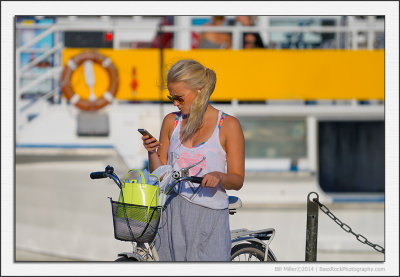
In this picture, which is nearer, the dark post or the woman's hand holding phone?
the woman's hand holding phone

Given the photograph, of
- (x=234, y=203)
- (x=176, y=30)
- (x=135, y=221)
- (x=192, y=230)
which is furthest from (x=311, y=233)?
(x=176, y=30)

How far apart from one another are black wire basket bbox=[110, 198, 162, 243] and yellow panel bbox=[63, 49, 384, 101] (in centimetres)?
432

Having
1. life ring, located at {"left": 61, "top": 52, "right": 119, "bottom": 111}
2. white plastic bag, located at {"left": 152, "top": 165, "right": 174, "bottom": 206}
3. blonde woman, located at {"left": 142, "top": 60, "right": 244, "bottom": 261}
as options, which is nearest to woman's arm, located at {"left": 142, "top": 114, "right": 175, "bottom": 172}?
blonde woman, located at {"left": 142, "top": 60, "right": 244, "bottom": 261}

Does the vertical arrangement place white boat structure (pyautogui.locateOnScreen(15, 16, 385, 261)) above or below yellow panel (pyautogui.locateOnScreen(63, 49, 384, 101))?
below

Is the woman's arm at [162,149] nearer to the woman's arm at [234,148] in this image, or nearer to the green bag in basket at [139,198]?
the green bag in basket at [139,198]

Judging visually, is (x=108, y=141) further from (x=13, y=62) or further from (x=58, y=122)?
(x=13, y=62)

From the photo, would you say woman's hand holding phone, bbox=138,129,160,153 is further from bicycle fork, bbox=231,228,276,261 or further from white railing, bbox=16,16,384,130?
white railing, bbox=16,16,384,130

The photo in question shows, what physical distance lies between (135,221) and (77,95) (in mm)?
4417

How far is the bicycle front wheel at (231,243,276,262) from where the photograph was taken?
13.3 ft

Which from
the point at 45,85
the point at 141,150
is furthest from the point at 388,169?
the point at 45,85

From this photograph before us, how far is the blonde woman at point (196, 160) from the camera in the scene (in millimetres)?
3373

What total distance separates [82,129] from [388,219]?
358 cm

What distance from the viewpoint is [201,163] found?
342cm

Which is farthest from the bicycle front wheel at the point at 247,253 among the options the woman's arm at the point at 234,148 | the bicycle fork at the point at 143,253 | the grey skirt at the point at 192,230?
the woman's arm at the point at 234,148
